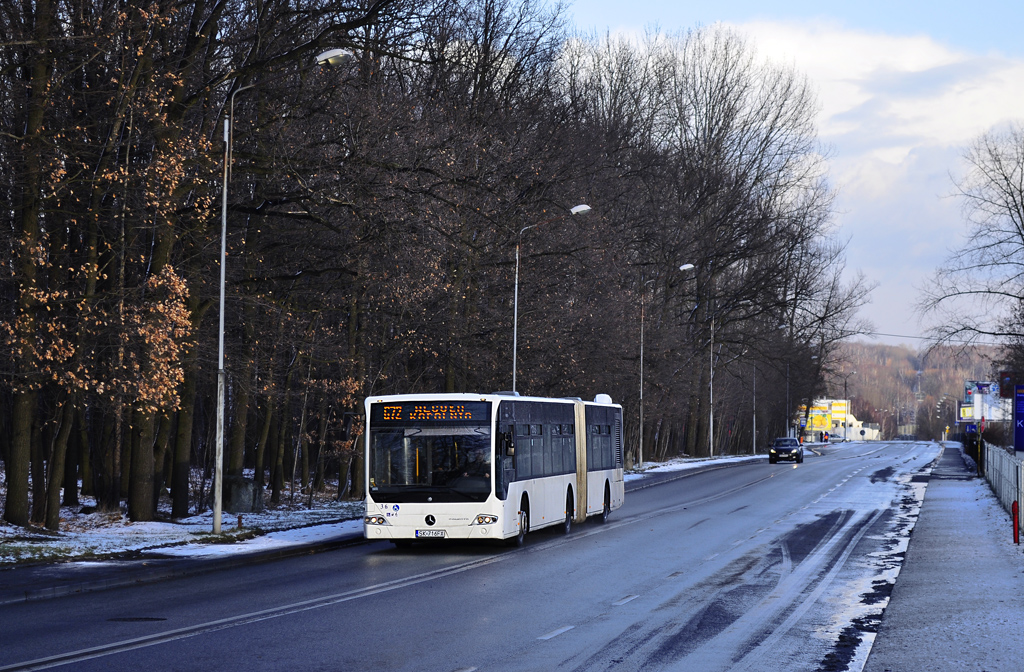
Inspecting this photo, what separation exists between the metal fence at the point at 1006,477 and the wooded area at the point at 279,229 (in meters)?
13.3

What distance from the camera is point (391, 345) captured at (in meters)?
35.1

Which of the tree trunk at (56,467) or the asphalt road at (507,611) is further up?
the tree trunk at (56,467)

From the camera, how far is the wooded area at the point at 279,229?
20.0 meters

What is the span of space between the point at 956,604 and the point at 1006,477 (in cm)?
1717

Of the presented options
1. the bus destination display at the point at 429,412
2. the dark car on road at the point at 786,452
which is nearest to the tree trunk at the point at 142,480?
the bus destination display at the point at 429,412

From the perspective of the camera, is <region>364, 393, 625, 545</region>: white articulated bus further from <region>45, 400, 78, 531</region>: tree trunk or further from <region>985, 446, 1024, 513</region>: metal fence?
<region>985, 446, 1024, 513</region>: metal fence

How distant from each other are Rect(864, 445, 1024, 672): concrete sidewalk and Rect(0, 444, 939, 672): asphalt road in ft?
1.15

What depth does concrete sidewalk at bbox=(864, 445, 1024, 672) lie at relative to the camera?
10.4m

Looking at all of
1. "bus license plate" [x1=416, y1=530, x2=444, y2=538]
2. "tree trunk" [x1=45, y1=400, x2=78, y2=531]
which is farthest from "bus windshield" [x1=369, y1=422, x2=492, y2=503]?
"tree trunk" [x1=45, y1=400, x2=78, y2=531]

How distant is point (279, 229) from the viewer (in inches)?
1156

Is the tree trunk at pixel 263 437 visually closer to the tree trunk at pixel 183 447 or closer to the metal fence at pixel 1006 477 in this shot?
the tree trunk at pixel 183 447

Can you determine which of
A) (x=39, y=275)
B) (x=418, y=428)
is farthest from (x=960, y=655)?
(x=39, y=275)

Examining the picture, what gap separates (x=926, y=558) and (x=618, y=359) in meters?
33.7

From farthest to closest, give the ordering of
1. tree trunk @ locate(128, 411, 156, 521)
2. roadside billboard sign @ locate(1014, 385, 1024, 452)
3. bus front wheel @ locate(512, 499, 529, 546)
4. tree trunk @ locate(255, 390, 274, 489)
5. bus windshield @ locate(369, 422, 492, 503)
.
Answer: tree trunk @ locate(255, 390, 274, 489) → roadside billboard sign @ locate(1014, 385, 1024, 452) → tree trunk @ locate(128, 411, 156, 521) → bus front wheel @ locate(512, 499, 529, 546) → bus windshield @ locate(369, 422, 492, 503)
